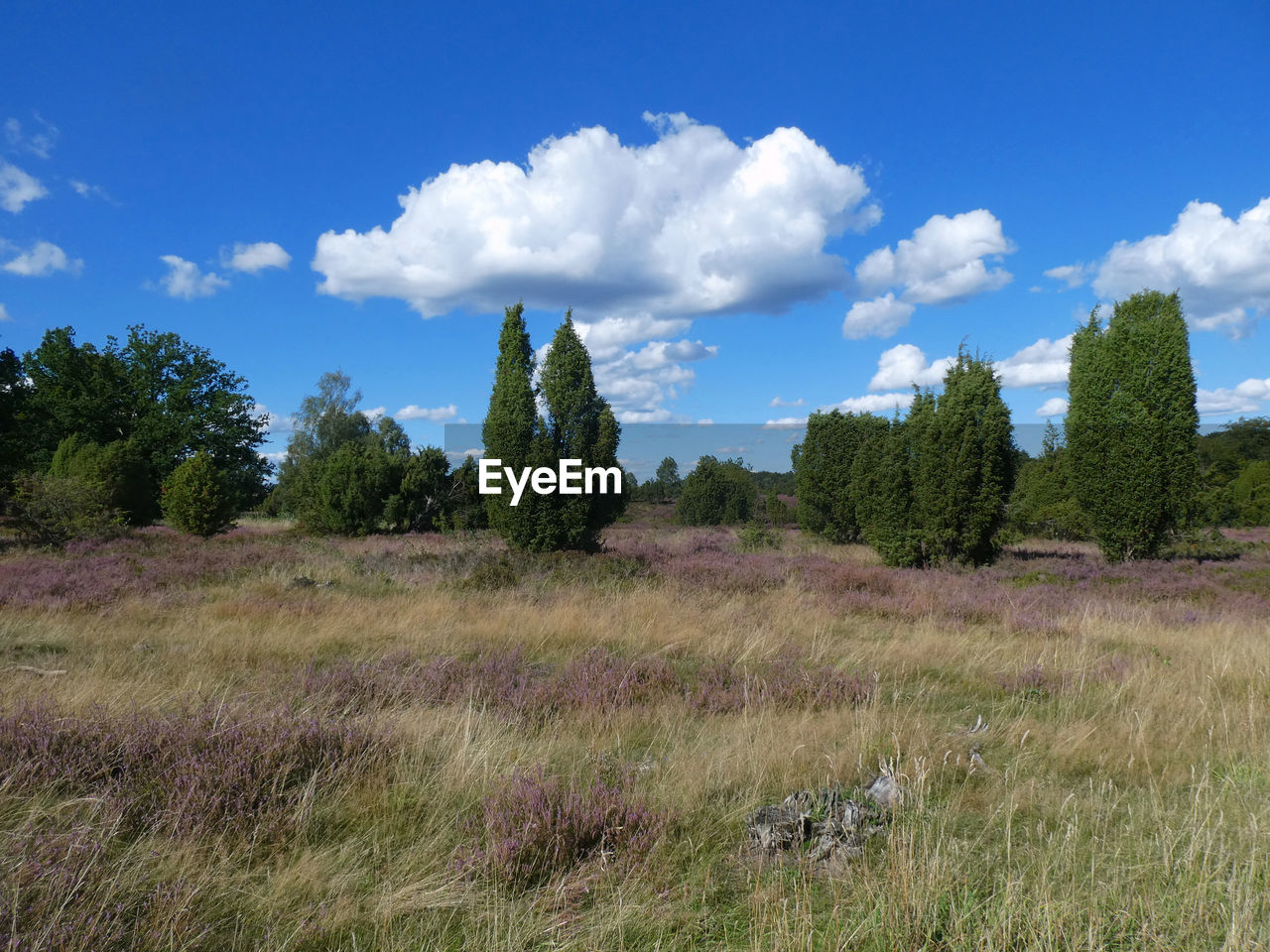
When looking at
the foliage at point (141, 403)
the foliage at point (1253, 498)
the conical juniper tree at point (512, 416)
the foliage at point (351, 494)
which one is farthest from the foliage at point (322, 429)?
the foliage at point (1253, 498)

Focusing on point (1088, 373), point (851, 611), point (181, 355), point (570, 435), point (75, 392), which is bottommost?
point (851, 611)

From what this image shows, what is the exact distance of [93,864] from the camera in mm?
2285

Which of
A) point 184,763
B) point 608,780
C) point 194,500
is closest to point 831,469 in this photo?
point 194,500

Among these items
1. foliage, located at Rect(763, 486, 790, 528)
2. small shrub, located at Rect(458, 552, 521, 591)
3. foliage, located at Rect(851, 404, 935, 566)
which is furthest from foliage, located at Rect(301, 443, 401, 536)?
foliage, located at Rect(763, 486, 790, 528)

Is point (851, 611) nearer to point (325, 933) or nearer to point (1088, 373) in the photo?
point (325, 933)

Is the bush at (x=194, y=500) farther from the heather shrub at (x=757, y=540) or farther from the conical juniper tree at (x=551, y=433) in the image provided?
the heather shrub at (x=757, y=540)

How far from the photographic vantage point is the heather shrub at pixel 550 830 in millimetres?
2600

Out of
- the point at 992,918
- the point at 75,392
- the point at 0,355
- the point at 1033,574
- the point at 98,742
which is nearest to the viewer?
the point at 992,918

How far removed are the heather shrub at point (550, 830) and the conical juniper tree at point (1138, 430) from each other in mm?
15911

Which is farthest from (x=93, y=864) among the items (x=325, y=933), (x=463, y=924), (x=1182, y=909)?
(x=1182, y=909)

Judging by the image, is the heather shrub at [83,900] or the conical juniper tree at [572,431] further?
the conical juniper tree at [572,431]

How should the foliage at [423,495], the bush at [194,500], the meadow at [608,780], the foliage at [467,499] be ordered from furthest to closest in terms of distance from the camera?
1. the foliage at [467,499]
2. the foliage at [423,495]
3. the bush at [194,500]
4. the meadow at [608,780]

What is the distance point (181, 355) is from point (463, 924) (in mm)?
47359

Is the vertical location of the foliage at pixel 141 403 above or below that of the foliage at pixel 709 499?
above
